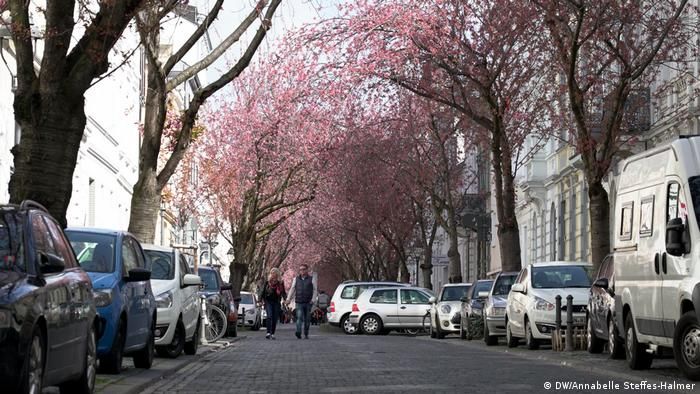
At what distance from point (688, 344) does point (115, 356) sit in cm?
608

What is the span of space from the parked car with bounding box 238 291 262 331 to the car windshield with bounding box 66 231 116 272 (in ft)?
114

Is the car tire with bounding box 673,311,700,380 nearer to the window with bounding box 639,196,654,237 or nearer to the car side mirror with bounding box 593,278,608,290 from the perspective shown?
the window with bounding box 639,196,654,237

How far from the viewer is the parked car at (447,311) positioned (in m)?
35.9

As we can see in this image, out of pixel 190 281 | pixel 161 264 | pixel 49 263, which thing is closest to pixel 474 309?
pixel 161 264

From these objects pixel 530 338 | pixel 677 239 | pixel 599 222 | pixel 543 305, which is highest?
pixel 599 222

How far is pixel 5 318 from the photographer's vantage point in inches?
339

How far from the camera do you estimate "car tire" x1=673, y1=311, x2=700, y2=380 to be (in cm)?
1407

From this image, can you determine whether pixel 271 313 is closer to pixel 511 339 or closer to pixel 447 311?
pixel 447 311

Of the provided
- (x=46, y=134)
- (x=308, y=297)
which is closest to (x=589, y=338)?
(x=46, y=134)

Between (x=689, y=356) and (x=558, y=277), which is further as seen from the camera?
(x=558, y=277)

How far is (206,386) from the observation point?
1485cm

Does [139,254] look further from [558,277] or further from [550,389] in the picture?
[558,277]

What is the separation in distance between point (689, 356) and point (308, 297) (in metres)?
19.7

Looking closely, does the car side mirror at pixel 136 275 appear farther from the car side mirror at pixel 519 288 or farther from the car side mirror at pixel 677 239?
the car side mirror at pixel 519 288
